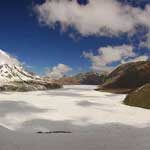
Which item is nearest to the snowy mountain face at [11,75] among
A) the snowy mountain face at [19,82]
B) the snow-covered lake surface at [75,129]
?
the snowy mountain face at [19,82]

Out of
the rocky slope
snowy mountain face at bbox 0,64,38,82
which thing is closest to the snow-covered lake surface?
the rocky slope

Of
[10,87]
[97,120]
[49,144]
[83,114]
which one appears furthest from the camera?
[10,87]

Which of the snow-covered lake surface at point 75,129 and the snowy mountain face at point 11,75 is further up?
the snowy mountain face at point 11,75

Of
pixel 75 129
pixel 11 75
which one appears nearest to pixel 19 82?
pixel 11 75

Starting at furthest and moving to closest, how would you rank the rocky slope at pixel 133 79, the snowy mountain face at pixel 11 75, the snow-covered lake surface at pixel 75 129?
the snowy mountain face at pixel 11 75, the rocky slope at pixel 133 79, the snow-covered lake surface at pixel 75 129

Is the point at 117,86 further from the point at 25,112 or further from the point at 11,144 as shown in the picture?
the point at 11,144

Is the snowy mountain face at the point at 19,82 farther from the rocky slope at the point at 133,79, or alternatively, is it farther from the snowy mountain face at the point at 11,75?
the rocky slope at the point at 133,79

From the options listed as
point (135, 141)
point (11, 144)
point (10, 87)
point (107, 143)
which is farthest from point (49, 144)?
point (10, 87)

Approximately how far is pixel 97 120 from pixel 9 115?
899 cm

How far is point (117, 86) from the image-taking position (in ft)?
366

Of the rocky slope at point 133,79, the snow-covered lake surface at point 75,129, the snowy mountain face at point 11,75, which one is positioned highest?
the snowy mountain face at point 11,75

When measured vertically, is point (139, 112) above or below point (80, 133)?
above

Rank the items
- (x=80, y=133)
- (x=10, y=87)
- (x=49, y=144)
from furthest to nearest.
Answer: (x=10, y=87)
(x=80, y=133)
(x=49, y=144)

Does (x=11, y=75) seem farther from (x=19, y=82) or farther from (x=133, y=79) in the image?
(x=133, y=79)
